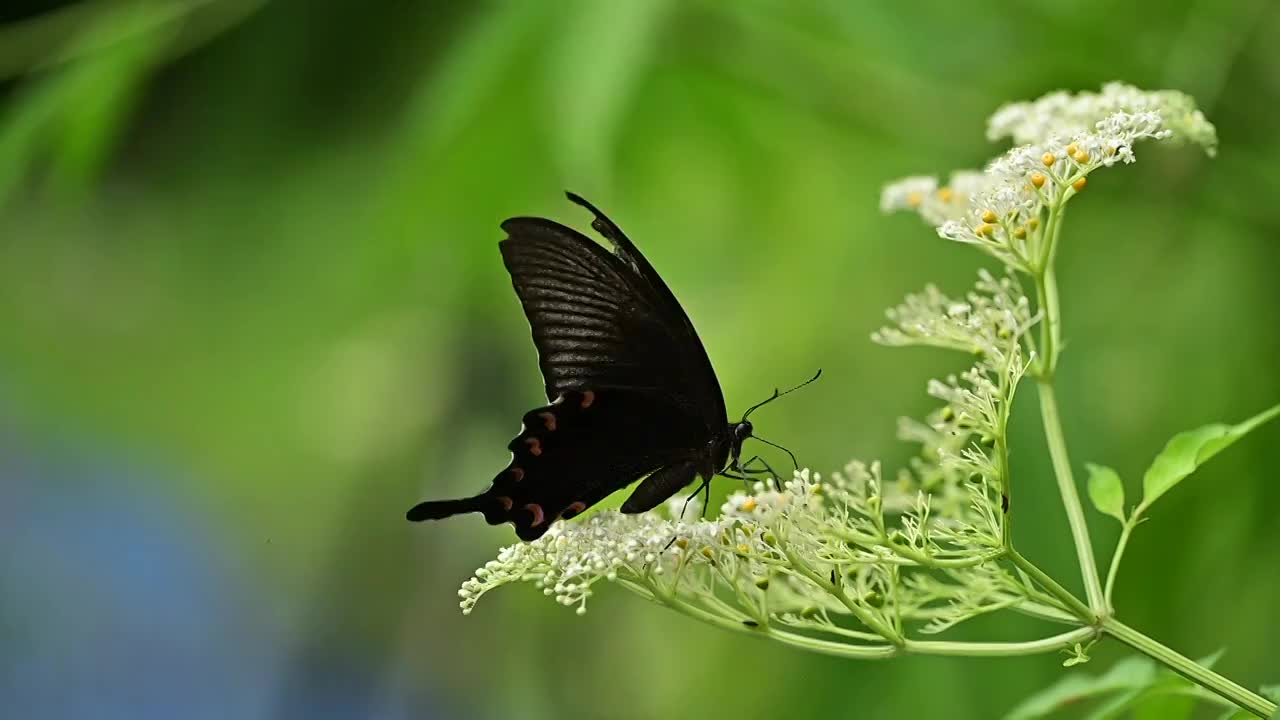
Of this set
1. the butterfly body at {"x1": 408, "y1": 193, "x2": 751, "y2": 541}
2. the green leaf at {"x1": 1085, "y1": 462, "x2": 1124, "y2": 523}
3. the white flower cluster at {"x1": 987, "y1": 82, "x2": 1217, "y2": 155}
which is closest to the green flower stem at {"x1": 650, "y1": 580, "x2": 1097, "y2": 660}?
the green leaf at {"x1": 1085, "y1": 462, "x2": 1124, "y2": 523}

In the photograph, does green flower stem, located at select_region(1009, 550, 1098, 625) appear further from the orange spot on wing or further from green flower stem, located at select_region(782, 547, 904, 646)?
the orange spot on wing

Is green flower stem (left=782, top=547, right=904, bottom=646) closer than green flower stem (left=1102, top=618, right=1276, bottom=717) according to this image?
No

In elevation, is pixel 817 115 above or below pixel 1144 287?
above

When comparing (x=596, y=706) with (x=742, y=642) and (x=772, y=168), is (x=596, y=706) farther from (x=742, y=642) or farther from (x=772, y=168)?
(x=772, y=168)

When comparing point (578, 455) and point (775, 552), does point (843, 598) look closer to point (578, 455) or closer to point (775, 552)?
point (775, 552)

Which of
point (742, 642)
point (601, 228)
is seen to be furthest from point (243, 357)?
point (601, 228)

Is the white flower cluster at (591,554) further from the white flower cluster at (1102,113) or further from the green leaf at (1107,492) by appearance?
the white flower cluster at (1102,113)
